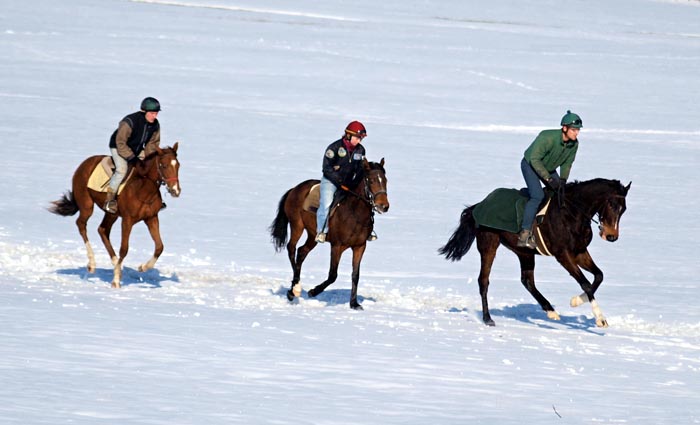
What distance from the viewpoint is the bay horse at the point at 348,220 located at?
12141 millimetres

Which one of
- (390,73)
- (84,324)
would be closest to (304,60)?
(390,73)

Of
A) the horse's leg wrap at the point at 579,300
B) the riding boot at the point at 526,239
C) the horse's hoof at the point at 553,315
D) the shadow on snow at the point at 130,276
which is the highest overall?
the riding boot at the point at 526,239

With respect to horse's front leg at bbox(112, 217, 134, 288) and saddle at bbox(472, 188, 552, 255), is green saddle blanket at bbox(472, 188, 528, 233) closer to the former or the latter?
saddle at bbox(472, 188, 552, 255)

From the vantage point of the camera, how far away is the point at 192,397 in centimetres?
713

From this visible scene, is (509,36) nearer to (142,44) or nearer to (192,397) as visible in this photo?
(142,44)

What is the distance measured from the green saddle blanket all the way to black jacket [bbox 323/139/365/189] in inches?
55.6

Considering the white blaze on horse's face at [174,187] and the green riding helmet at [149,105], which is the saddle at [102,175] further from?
the white blaze on horse's face at [174,187]

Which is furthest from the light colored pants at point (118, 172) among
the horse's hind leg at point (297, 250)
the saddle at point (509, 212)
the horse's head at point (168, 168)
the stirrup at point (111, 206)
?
the saddle at point (509, 212)

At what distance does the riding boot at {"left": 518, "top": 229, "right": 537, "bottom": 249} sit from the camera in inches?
478

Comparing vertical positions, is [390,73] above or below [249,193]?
above

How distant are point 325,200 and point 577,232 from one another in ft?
8.91

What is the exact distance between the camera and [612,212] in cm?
1145

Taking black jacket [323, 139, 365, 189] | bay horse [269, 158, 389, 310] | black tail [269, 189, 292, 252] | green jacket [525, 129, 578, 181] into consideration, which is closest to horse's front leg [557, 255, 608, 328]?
green jacket [525, 129, 578, 181]

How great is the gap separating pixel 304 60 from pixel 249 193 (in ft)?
65.0
